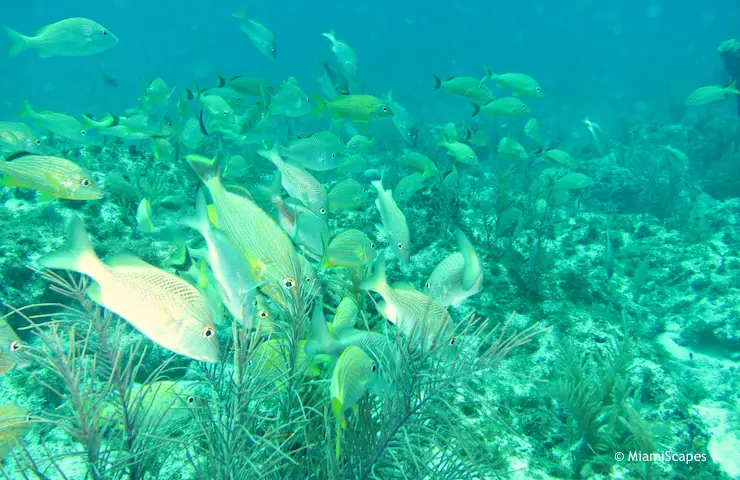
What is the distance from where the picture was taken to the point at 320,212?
3838mm

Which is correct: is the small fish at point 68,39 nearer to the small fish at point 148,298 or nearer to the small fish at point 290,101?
the small fish at point 290,101

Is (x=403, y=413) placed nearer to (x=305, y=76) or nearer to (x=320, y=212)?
(x=320, y=212)

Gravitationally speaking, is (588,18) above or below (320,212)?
above

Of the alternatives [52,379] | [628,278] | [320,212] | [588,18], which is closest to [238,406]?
[320,212]

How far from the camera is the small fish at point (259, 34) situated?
22.3ft

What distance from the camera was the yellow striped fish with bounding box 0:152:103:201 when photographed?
11.4ft

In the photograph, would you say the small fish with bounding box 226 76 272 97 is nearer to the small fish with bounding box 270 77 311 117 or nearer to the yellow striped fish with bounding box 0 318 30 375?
the small fish with bounding box 270 77 311 117

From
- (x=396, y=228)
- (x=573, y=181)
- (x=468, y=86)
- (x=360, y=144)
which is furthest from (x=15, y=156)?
(x=573, y=181)

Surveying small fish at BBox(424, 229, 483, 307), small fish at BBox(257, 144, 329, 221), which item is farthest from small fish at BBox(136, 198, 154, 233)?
small fish at BBox(424, 229, 483, 307)

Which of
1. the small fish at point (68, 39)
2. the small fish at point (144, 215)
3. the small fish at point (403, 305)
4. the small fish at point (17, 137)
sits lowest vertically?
the small fish at point (17, 137)

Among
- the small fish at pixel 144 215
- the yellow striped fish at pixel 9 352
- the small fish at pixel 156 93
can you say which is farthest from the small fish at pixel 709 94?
the yellow striped fish at pixel 9 352

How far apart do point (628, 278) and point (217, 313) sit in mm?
7137

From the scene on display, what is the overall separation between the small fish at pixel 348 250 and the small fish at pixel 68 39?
4.95m

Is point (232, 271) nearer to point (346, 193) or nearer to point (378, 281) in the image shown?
point (378, 281)
